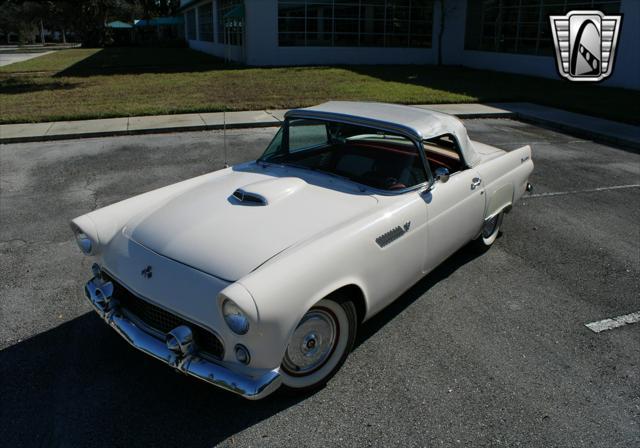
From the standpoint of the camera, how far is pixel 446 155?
4.48m

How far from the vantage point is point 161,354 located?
282 centimetres

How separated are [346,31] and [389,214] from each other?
2377cm

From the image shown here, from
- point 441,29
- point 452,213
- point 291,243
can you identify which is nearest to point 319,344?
point 291,243

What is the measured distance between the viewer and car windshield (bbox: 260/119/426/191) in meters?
3.85

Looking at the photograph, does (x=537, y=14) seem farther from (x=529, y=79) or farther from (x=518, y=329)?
(x=518, y=329)

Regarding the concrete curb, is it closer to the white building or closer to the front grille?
the front grille

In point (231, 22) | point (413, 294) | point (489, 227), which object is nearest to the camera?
point (413, 294)

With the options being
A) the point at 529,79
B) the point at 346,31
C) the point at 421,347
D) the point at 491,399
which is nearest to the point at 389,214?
the point at 421,347

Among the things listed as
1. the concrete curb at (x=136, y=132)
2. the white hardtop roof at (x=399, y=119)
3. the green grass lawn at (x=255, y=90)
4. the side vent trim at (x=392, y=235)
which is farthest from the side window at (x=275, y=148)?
the green grass lawn at (x=255, y=90)

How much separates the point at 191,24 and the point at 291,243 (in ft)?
159

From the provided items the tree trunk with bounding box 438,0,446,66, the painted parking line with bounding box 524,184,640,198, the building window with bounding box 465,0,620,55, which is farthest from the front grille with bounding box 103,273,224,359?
the tree trunk with bounding box 438,0,446,66

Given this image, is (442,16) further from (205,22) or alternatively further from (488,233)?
(488,233)

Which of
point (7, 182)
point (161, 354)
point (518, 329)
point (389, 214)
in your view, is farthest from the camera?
point (7, 182)

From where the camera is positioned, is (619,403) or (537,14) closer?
(619,403)
